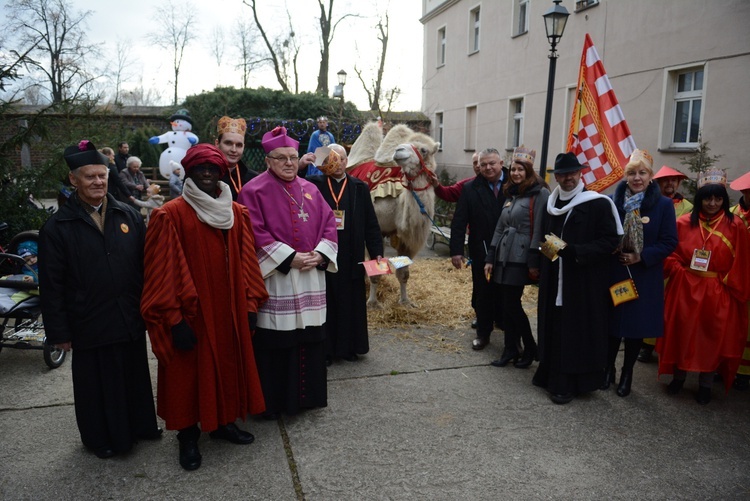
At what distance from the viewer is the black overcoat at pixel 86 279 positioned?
9.67 feet

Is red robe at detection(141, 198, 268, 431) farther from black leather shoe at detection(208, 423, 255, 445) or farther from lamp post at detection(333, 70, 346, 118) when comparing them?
lamp post at detection(333, 70, 346, 118)

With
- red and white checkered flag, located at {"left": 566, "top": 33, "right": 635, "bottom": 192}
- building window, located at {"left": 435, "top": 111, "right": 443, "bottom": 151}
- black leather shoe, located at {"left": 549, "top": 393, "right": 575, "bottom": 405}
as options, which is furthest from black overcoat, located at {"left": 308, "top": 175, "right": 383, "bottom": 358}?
building window, located at {"left": 435, "top": 111, "right": 443, "bottom": 151}

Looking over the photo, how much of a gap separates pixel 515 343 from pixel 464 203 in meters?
1.37

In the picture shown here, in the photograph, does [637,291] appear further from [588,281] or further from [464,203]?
[464,203]

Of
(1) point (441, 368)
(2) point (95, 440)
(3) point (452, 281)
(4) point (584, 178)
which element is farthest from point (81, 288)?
(3) point (452, 281)

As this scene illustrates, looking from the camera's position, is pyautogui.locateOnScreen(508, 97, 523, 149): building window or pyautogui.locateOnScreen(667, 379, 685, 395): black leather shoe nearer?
pyautogui.locateOnScreen(667, 379, 685, 395): black leather shoe

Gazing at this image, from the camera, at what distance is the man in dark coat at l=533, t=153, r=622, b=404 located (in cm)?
388

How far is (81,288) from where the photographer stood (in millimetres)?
3023

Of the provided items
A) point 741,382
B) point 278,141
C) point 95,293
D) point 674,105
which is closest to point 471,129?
point 674,105

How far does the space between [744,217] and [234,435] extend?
415 cm

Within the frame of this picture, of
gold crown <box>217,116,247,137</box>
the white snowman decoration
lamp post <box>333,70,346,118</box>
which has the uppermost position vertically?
lamp post <box>333,70,346,118</box>

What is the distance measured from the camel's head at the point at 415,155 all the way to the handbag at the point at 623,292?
106 inches

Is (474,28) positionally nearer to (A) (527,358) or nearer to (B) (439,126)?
(B) (439,126)

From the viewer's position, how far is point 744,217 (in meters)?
4.23
